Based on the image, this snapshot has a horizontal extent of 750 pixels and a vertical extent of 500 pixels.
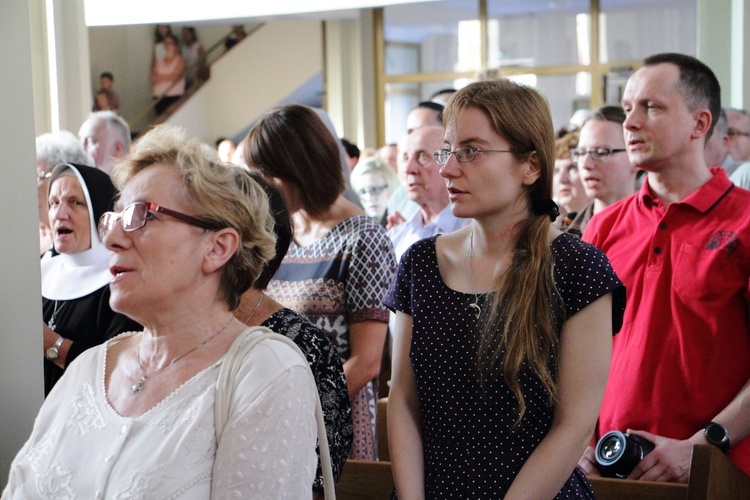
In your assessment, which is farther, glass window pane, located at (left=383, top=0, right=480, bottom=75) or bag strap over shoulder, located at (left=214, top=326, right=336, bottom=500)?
glass window pane, located at (left=383, top=0, right=480, bottom=75)

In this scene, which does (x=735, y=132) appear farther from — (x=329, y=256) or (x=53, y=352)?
Result: (x=53, y=352)

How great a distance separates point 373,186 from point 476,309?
4.41 meters

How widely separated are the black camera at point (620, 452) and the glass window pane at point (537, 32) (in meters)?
11.6

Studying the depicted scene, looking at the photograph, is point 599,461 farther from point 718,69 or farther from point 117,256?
point 718,69

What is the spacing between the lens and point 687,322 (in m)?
2.56

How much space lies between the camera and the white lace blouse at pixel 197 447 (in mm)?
1711

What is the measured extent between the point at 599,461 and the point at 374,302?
0.77 m

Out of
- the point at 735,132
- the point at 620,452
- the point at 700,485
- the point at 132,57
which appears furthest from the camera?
the point at 132,57

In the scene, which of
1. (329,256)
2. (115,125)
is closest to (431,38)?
(115,125)

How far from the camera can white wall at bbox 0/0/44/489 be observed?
242 centimetres

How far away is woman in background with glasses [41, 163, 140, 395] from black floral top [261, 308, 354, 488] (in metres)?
0.83

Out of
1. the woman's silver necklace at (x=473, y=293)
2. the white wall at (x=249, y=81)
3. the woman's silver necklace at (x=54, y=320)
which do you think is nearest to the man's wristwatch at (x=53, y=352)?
the woman's silver necklace at (x=54, y=320)

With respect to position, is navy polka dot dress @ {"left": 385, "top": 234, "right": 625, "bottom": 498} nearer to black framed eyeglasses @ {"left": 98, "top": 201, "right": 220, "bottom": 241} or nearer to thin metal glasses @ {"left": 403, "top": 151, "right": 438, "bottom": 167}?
black framed eyeglasses @ {"left": 98, "top": 201, "right": 220, "bottom": 241}

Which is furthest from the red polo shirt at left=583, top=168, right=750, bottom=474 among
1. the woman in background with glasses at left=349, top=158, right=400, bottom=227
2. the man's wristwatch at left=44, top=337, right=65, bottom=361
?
the woman in background with glasses at left=349, top=158, right=400, bottom=227
